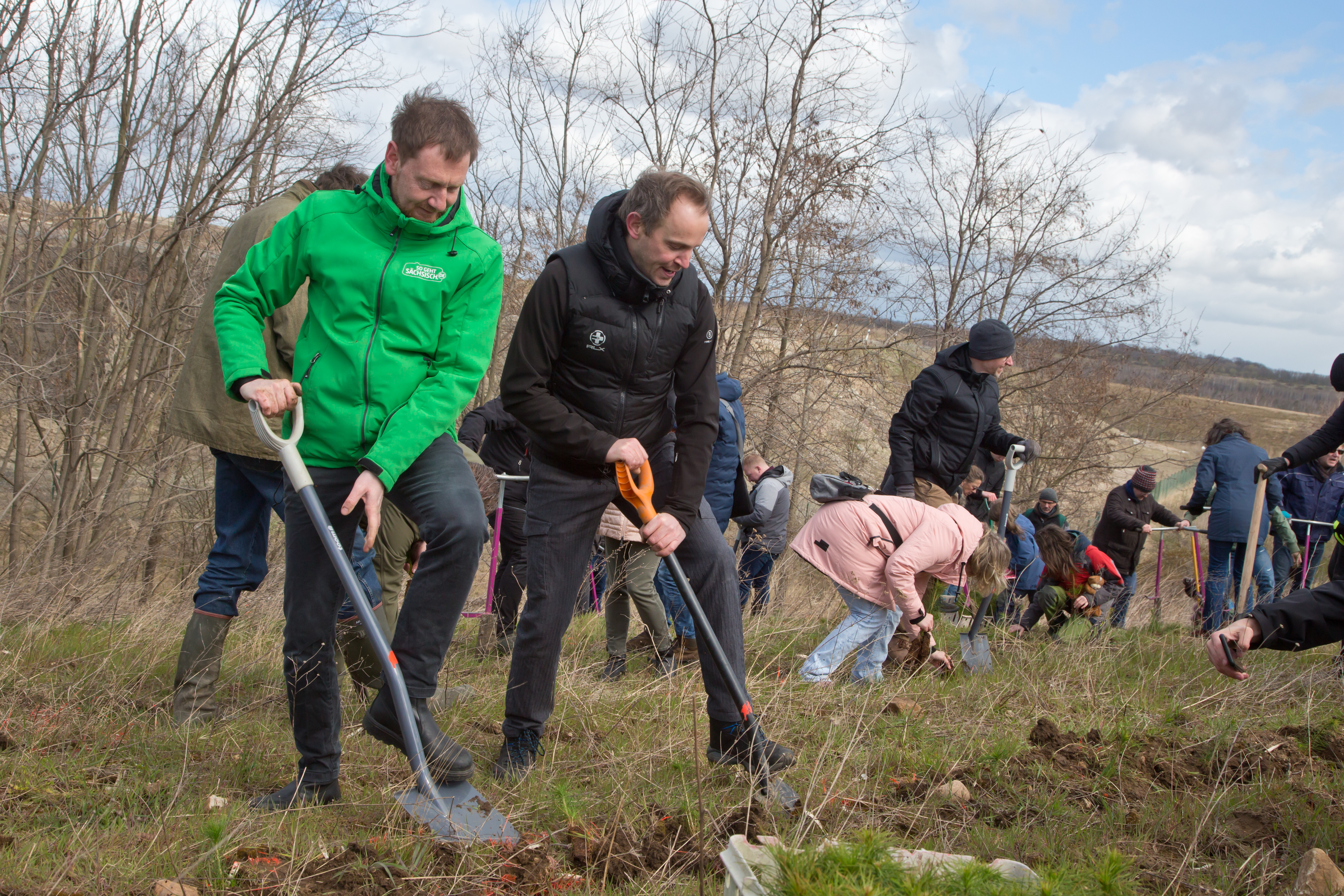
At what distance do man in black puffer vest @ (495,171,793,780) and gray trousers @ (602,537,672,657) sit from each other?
1.54 metres

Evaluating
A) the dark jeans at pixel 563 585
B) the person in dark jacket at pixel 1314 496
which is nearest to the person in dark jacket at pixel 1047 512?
the person in dark jacket at pixel 1314 496

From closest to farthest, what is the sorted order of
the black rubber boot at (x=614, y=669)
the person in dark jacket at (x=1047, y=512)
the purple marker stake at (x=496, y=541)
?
1. the black rubber boot at (x=614, y=669)
2. the purple marker stake at (x=496, y=541)
3. the person in dark jacket at (x=1047, y=512)

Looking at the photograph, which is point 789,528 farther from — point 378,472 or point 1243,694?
point 378,472

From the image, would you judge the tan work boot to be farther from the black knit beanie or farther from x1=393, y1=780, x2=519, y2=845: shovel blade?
the black knit beanie

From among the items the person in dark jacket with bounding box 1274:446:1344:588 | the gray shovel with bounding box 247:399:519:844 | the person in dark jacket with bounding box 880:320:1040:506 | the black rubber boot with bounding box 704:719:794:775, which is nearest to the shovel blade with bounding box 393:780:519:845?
the gray shovel with bounding box 247:399:519:844

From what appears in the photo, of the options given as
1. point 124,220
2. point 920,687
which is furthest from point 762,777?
point 124,220

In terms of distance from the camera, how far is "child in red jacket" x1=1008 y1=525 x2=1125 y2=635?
6.86 meters

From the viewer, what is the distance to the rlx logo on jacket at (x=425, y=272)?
2773 millimetres

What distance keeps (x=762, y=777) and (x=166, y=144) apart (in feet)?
26.3

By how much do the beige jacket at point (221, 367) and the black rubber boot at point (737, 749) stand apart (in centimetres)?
182

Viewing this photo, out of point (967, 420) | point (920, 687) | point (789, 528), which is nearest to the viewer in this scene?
point (920, 687)

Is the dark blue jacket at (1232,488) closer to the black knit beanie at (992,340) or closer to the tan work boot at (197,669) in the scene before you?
the black knit beanie at (992,340)

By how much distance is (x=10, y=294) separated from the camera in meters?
6.93

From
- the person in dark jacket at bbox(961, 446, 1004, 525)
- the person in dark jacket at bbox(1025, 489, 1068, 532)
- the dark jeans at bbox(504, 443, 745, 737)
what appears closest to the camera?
the dark jeans at bbox(504, 443, 745, 737)
